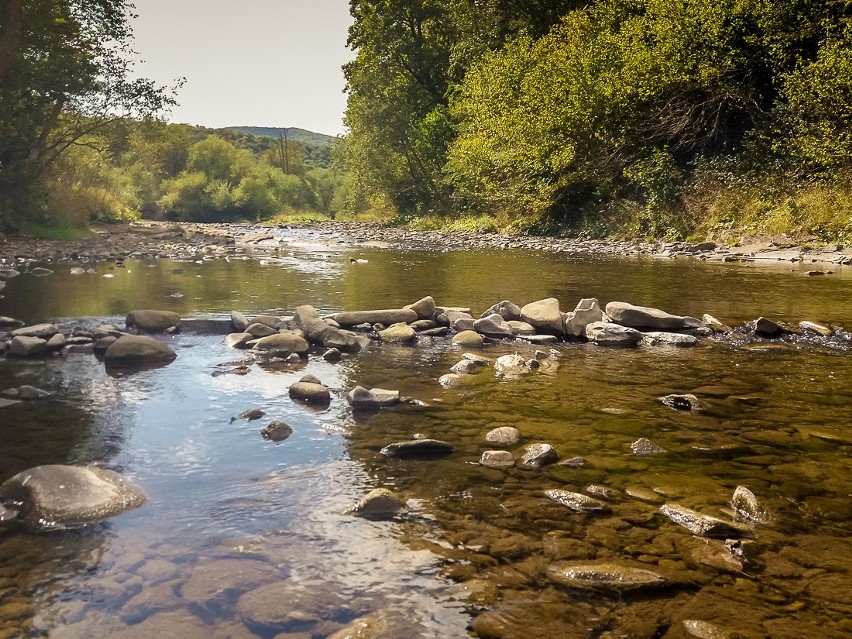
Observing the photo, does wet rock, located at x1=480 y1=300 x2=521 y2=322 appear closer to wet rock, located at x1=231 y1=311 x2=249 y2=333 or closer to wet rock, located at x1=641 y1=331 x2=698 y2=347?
wet rock, located at x1=641 y1=331 x2=698 y2=347

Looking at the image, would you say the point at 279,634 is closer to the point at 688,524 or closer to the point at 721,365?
the point at 688,524

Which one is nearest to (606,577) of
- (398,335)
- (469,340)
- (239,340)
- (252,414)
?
(252,414)

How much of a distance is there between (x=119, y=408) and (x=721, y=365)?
5438mm

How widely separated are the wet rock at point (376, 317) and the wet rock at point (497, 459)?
463 cm

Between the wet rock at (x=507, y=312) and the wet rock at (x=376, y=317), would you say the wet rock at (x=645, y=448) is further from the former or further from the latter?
the wet rock at (x=376, y=317)

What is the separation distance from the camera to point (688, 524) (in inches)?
125

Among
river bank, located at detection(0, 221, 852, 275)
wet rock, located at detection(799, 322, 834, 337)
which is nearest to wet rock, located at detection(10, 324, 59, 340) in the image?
wet rock, located at detection(799, 322, 834, 337)

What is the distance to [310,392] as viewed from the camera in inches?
211

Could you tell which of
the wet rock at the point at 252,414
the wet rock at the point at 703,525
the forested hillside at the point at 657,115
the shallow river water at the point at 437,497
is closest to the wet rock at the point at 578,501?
the shallow river water at the point at 437,497

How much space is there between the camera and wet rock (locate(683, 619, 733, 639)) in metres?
2.32

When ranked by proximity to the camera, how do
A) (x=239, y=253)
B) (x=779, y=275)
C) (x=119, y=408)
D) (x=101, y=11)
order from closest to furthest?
(x=119, y=408), (x=779, y=275), (x=239, y=253), (x=101, y=11)

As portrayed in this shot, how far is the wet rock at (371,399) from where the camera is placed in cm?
513

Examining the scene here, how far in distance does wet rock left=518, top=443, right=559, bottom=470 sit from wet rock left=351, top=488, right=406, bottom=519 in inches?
34.0

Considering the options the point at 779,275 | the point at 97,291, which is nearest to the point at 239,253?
the point at 97,291
